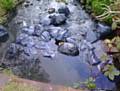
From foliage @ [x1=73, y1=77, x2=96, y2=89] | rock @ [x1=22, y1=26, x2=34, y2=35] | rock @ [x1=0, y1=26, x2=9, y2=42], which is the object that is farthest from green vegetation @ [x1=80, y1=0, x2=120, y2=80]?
rock @ [x1=0, y1=26, x2=9, y2=42]

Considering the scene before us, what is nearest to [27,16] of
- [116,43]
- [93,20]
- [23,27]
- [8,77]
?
[23,27]

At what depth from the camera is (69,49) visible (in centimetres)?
512

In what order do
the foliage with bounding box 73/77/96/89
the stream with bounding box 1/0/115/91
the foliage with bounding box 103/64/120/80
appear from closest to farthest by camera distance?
1. the foliage with bounding box 103/64/120/80
2. the foliage with bounding box 73/77/96/89
3. the stream with bounding box 1/0/115/91

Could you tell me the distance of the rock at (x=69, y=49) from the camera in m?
5.09

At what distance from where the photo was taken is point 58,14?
6168 mm

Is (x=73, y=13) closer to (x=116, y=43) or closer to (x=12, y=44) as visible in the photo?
(x=12, y=44)

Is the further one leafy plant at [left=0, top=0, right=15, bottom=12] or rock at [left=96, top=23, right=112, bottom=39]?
leafy plant at [left=0, top=0, right=15, bottom=12]

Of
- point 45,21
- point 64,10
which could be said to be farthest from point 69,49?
point 64,10

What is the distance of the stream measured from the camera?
4.64m

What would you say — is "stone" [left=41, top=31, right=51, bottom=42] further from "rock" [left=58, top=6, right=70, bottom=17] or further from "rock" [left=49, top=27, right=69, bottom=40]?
"rock" [left=58, top=6, right=70, bottom=17]

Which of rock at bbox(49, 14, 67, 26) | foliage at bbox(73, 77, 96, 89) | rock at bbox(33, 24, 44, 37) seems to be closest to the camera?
foliage at bbox(73, 77, 96, 89)

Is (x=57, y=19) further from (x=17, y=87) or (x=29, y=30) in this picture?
(x=17, y=87)

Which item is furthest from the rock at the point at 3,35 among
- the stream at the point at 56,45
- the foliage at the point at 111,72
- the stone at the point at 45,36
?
the foliage at the point at 111,72

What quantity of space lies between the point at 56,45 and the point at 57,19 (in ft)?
2.56
